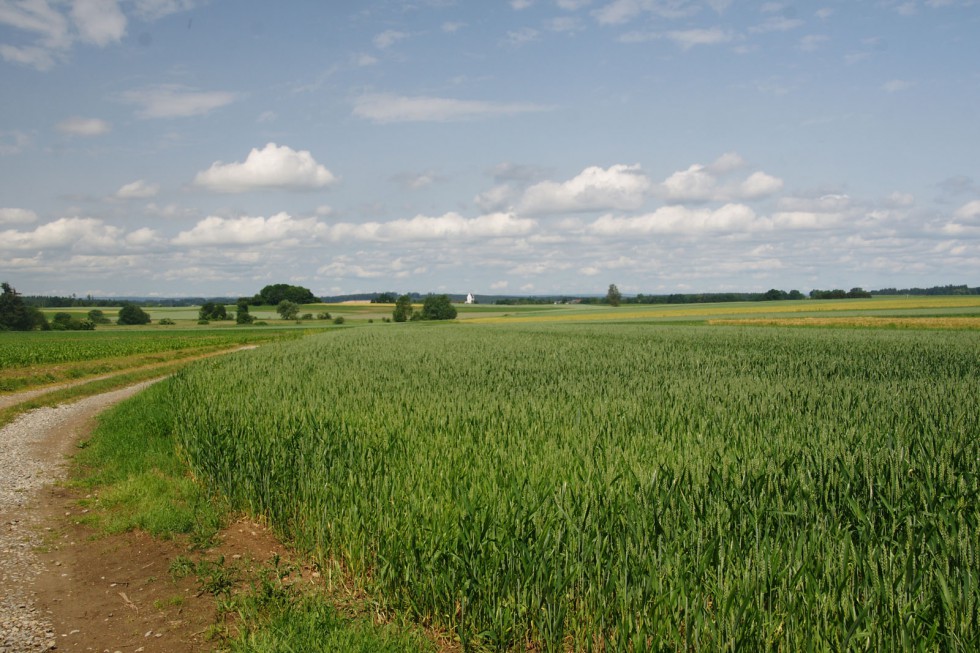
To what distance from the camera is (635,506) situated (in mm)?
4945

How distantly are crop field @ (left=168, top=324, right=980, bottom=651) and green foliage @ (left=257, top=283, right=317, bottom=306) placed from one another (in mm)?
136918

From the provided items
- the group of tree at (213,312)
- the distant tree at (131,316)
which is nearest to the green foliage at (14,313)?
the distant tree at (131,316)

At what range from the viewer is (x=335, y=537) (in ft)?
22.5

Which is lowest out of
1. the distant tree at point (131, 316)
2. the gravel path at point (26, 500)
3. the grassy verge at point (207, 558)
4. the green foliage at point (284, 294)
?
the gravel path at point (26, 500)

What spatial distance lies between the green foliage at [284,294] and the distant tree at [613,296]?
6569 cm

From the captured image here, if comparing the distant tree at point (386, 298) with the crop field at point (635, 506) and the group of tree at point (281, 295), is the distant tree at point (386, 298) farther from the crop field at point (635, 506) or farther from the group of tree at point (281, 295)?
the crop field at point (635, 506)

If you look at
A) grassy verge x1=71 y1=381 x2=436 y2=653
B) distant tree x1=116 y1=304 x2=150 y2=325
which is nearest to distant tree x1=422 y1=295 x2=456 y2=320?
distant tree x1=116 y1=304 x2=150 y2=325

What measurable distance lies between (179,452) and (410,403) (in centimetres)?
522

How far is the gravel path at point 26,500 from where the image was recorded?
19.9 ft

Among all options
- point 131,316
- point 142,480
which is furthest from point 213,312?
point 142,480

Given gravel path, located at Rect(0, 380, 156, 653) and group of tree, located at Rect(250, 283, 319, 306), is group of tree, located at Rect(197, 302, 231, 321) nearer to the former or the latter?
group of tree, located at Rect(250, 283, 319, 306)

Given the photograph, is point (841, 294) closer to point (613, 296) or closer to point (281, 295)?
point (613, 296)

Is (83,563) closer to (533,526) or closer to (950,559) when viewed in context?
(533,526)

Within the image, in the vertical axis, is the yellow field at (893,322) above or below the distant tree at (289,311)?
below
